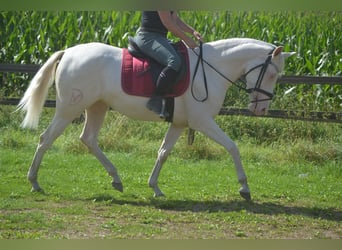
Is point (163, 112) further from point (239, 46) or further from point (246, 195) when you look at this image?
point (246, 195)

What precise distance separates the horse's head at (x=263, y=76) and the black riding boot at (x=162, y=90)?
978 millimetres

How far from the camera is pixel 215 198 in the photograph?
7727 millimetres

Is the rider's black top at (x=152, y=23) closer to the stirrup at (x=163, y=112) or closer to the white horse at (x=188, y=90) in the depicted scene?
the white horse at (x=188, y=90)

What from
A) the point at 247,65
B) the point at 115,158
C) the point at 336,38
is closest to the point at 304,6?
the point at 247,65

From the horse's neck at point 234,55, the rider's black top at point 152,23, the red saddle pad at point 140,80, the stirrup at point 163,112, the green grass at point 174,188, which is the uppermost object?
the rider's black top at point 152,23

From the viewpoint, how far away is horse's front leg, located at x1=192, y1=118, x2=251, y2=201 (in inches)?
286

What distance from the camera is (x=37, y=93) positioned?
7688 mm

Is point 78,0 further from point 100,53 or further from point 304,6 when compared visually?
point 100,53

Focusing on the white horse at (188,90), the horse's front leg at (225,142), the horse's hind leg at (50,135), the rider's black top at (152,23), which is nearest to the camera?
the rider's black top at (152,23)

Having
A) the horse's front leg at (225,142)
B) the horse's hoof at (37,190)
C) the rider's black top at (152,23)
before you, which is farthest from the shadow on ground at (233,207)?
the rider's black top at (152,23)

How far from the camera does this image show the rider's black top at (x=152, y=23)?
7137 millimetres

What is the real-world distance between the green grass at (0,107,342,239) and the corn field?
Result: 1968 mm

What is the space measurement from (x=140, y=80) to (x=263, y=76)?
1.51m

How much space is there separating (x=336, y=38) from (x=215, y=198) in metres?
7.02
